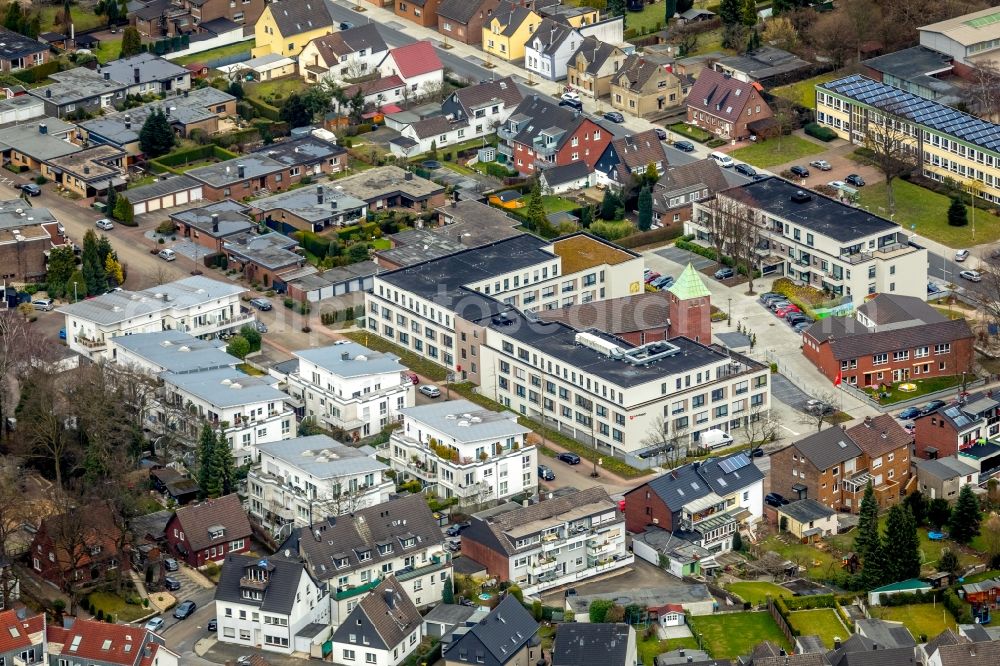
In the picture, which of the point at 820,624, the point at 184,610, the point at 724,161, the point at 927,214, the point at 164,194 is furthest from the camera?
the point at 724,161

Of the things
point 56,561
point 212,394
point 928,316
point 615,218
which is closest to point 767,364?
point 928,316

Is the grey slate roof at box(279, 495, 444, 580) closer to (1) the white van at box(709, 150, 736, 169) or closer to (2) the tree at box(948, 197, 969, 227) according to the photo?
(2) the tree at box(948, 197, 969, 227)

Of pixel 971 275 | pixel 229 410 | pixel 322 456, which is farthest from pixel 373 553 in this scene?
pixel 971 275

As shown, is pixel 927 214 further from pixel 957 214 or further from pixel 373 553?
pixel 373 553

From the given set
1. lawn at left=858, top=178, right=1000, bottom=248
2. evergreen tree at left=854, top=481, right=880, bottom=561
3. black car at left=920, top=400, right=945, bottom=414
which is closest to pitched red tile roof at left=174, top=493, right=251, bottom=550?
evergreen tree at left=854, top=481, right=880, bottom=561

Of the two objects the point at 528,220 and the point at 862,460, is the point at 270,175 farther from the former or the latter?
the point at 862,460

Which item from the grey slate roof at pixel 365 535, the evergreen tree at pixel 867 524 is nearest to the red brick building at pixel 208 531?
the grey slate roof at pixel 365 535
